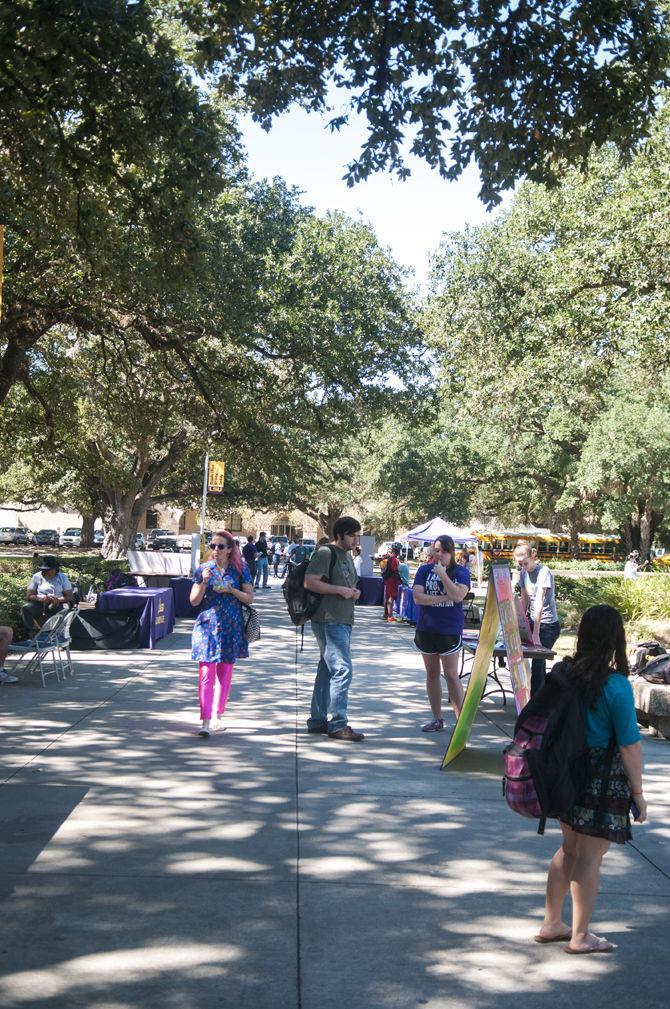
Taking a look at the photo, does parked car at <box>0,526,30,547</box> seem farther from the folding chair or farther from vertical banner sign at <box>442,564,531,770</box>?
vertical banner sign at <box>442,564,531,770</box>

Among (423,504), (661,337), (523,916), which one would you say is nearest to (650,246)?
(661,337)

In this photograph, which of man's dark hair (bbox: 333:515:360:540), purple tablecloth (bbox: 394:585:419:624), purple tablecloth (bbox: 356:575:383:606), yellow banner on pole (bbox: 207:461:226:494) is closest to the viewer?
man's dark hair (bbox: 333:515:360:540)

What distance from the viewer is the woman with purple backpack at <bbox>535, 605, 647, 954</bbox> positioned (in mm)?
4168

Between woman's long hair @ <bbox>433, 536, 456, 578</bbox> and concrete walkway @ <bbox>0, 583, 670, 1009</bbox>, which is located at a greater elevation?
woman's long hair @ <bbox>433, 536, 456, 578</bbox>

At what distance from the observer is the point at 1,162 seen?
1234cm

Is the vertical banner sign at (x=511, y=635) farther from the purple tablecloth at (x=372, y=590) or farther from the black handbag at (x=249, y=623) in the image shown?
the purple tablecloth at (x=372, y=590)

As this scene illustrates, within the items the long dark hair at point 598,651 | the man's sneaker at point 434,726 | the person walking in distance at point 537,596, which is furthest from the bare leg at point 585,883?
the person walking in distance at point 537,596

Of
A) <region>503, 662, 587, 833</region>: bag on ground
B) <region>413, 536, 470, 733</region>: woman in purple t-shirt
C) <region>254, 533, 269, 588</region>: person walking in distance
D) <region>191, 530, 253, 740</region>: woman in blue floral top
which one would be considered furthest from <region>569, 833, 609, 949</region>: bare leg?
<region>254, 533, 269, 588</region>: person walking in distance

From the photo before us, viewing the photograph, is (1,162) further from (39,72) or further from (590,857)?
(590,857)

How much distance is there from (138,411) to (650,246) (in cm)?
959

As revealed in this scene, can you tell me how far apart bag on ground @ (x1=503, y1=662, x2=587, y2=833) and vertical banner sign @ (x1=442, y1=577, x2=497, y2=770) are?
3378 mm

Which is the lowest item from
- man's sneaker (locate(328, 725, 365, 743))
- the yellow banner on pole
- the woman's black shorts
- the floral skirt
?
man's sneaker (locate(328, 725, 365, 743))

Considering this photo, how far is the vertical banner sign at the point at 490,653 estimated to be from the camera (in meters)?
7.37

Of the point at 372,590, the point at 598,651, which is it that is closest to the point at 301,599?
the point at 598,651
